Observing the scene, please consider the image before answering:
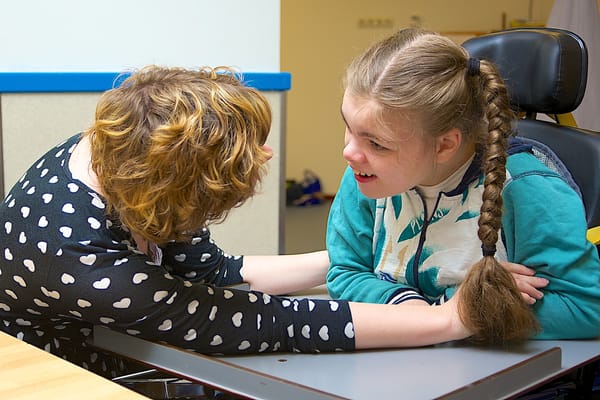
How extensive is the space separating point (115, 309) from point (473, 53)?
0.90 metres

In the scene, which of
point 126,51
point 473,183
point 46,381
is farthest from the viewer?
point 126,51

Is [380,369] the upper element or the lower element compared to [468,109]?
lower

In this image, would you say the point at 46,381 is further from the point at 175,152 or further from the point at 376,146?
the point at 376,146

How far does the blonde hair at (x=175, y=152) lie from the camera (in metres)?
1.08

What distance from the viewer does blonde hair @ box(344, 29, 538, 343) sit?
1.18m

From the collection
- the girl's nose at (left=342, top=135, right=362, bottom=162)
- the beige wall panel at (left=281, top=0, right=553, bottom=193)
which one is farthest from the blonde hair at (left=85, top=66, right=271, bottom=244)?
the beige wall panel at (left=281, top=0, right=553, bottom=193)

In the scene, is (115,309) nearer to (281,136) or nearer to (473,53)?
(473,53)

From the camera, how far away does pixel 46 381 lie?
89 centimetres

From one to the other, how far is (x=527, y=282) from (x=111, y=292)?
579mm

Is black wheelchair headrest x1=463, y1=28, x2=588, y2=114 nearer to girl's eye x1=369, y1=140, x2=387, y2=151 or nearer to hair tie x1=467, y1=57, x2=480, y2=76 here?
hair tie x1=467, y1=57, x2=480, y2=76

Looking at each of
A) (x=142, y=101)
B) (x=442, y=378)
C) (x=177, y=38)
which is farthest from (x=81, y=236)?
(x=177, y=38)

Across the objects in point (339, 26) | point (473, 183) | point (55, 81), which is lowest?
point (473, 183)

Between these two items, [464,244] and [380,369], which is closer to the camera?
[380,369]

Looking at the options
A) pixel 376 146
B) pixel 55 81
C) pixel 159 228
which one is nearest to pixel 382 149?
pixel 376 146
